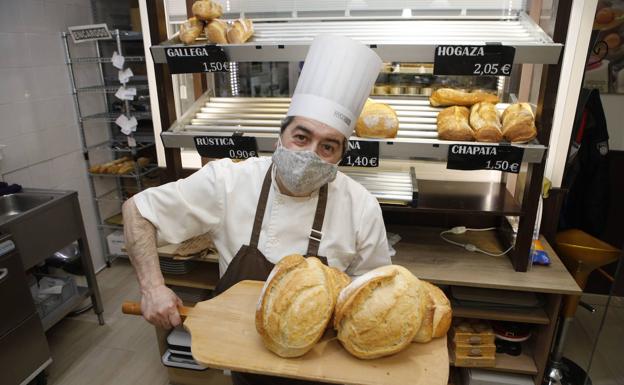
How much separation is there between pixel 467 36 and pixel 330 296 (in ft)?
4.02

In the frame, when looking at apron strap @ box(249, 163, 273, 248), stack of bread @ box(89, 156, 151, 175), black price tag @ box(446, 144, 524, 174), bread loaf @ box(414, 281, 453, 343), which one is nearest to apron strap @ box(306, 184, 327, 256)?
apron strap @ box(249, 163, 273, 248)

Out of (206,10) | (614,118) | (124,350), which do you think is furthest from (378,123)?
(124,350)

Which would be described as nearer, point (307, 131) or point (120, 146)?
point (307, 131)

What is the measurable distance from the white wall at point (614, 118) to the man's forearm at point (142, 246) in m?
2.94

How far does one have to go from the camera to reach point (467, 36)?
159cm

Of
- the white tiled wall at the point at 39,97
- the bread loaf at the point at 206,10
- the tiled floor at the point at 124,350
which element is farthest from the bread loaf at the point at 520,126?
the white tiled wall at the point at 39,97

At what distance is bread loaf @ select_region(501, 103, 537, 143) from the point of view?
1.54m

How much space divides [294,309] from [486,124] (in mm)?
1133

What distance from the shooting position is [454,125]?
5.28 feet

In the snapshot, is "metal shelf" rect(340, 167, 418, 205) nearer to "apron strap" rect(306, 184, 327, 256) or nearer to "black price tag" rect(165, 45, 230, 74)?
"apron strap" rect(306, 184, 327, 256)

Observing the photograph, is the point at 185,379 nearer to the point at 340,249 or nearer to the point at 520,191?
the point at 340,249

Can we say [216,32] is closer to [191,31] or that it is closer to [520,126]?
[191,31]

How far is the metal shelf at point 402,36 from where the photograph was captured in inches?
58.1

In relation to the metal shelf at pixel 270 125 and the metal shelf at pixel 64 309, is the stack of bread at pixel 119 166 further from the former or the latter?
the metal shelf at pixel 270 125
